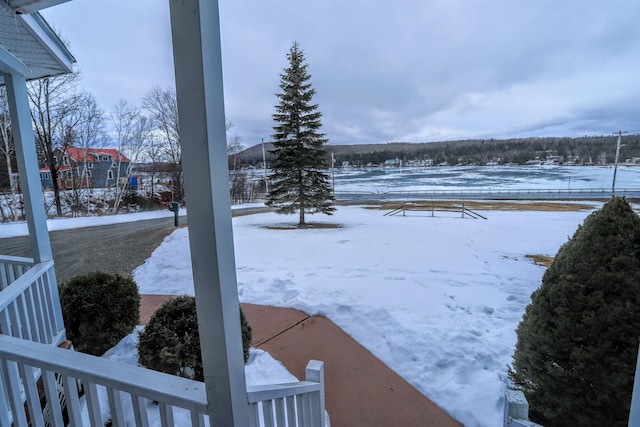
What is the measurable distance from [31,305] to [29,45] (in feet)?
6.16

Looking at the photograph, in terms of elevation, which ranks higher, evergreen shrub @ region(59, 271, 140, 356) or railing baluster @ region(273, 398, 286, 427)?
railing baluster @ region(273, 398, 286, 427)

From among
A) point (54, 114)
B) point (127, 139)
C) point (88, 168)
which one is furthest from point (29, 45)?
point (88, 168)

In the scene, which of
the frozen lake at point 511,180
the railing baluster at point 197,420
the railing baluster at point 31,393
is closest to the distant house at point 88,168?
the railing baluster at point 31,393

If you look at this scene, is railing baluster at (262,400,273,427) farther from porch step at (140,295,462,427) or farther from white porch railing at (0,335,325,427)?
porch step at (140,295,462,427)

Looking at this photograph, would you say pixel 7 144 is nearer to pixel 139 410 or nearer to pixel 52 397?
pixel 52 397

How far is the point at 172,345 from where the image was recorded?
2346mm

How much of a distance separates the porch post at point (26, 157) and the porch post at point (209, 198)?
2.34m

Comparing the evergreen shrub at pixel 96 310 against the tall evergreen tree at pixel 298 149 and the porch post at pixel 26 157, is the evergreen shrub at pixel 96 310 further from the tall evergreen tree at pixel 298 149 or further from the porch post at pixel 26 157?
the tall evergreen tree at pixel 298 149

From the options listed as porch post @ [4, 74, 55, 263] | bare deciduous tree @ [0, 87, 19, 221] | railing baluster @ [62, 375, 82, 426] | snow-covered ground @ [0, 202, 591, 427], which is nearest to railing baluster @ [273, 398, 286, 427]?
railing baluster @ [62, 375, 82, 426]

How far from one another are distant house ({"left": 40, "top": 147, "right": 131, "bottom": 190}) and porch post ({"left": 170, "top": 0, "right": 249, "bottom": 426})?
17.9 metres

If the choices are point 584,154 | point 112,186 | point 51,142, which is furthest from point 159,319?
point 584,154

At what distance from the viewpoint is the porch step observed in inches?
97.0

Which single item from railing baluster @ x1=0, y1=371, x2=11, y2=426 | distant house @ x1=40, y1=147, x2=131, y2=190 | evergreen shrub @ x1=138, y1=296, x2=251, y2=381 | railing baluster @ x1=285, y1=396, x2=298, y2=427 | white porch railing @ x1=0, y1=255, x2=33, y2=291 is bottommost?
evergreen shrub @ x1=138, y1=296, x2=251, y2=381

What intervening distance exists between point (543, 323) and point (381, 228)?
393 inches
